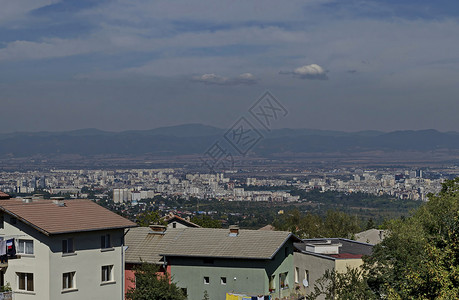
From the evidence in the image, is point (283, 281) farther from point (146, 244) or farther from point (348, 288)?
point (348, 288)

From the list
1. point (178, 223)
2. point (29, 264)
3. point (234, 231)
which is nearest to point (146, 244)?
point (234, 231)

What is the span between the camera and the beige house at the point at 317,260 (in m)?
35.1

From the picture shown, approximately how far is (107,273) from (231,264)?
6.04 meters

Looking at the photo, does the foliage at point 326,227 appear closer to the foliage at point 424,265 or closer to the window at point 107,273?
the window at point 107,273

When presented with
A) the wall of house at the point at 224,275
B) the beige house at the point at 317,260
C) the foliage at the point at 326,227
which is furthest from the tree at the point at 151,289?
the foliage at the point at 326,227

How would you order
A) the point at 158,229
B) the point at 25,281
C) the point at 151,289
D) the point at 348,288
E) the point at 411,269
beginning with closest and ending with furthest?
1. the point at 411,269
2. the point at 348,288
3. the point at 25,281
4. the point at 151,289
5. the point at 158,229

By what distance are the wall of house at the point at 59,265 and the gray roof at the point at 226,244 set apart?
3858mm

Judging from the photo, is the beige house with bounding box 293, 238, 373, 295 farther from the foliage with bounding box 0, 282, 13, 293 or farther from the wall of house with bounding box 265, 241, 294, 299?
the foliage with bounding box 0, 282, 13, 293

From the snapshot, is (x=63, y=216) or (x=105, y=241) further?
(x=105, y=241)

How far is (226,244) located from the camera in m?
36.8

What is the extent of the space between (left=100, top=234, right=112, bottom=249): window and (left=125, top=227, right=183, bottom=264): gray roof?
2019mm

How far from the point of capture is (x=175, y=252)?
36.2m

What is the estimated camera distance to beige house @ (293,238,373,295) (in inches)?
1380

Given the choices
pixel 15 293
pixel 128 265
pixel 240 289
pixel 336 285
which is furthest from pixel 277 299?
pixel 15 293
